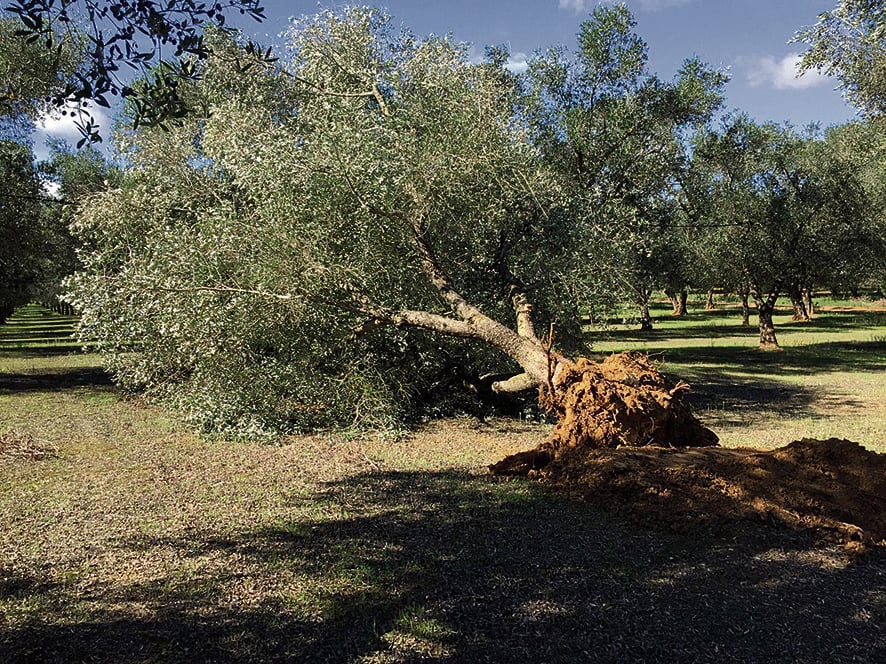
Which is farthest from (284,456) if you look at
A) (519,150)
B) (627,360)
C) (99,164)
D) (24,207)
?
(99,164)

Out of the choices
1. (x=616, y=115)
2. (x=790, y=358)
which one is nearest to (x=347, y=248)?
(x=616, y=115)

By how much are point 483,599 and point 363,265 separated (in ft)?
20.1

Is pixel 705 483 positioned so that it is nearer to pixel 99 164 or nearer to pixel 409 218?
pixel 409 218

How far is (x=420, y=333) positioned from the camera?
397 inches

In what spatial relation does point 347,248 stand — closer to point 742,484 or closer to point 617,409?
point 617,409

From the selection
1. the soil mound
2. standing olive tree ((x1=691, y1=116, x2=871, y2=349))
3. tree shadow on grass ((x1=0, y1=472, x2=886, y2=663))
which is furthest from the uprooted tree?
standing olive tree ((x1=691, y1=116, x2=871, y2=349))

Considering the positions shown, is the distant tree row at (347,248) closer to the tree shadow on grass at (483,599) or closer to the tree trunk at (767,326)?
the tree shadow on grass at (483,599)

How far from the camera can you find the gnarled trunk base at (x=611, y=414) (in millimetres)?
7141

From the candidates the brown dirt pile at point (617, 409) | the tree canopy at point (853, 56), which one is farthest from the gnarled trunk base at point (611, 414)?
the tree canopy at point (853, 56)

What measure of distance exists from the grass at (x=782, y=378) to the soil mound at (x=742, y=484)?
7.45ft

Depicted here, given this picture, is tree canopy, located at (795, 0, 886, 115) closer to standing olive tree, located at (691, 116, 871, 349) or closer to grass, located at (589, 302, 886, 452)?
grass, located at (589, 302, 886, 452)

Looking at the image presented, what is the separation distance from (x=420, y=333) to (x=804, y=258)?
661 inches

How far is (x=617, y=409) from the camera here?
7254 mm

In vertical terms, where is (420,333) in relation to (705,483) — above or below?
above
